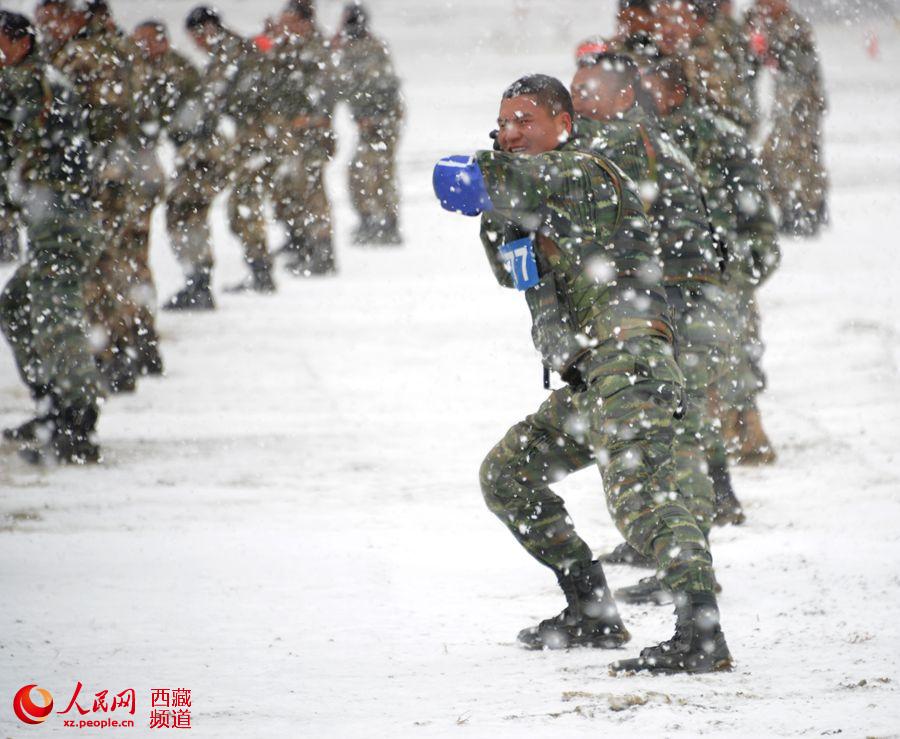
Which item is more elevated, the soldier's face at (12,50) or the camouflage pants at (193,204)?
the soldier's face at (12,50)

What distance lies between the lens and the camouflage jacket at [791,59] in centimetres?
1133

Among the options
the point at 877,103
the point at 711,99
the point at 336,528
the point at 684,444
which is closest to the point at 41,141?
the point at 336,528

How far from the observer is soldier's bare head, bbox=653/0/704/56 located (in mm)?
5419

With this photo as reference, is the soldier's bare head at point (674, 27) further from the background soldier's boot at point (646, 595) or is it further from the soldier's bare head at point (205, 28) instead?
the soldier's bare head at point (205, 28)

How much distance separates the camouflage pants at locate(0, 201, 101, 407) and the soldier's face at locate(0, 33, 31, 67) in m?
0.66

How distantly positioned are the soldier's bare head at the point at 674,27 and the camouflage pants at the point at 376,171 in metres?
6.50

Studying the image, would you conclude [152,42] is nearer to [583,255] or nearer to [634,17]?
[634,17]

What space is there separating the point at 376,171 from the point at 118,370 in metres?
4.94

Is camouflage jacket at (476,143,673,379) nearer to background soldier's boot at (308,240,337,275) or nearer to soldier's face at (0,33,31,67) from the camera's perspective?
soldier's face at (0,33,31,67)

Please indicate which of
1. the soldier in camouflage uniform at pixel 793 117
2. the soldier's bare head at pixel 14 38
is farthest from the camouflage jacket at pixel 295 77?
the soldier's bare head at pixel 14 38

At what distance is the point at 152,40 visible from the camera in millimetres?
Answer: 8633

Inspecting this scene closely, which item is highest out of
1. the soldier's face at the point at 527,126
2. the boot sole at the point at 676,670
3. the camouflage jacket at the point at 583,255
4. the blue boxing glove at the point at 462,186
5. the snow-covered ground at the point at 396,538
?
the soldier's face at the point at 527,126

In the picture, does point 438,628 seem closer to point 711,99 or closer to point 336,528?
point 336,528

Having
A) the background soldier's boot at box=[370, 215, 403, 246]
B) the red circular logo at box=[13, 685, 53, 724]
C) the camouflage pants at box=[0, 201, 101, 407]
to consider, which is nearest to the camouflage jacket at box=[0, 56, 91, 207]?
the camouflage pants at box=[0, 201, 101, 407]
